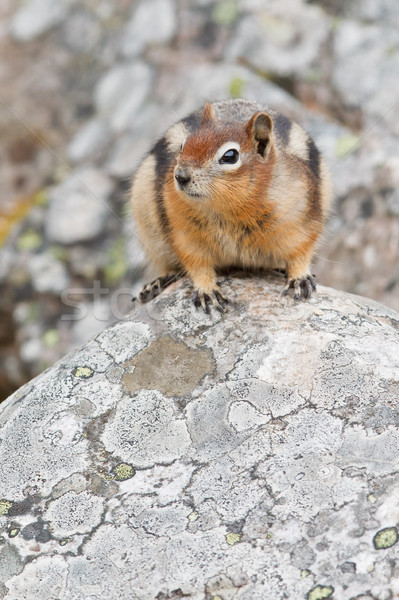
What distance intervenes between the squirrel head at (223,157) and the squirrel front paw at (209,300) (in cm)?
74

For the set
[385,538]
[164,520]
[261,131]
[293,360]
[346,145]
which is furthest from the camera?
[346,145]

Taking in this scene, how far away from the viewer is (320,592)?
3248 mm

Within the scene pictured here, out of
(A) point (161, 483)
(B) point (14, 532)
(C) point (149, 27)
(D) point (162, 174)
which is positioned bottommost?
(B) point (14, 532)

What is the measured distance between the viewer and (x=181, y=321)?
5.26 metres

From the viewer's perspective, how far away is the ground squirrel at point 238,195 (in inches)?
214

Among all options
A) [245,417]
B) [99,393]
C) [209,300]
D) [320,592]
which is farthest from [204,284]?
[320,592]

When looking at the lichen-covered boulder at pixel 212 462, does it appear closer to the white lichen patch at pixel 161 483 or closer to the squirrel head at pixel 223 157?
the white lichen patch at pixel 161 483

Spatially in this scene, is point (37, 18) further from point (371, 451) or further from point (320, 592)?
point (320, 592)

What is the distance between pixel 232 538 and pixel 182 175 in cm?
272

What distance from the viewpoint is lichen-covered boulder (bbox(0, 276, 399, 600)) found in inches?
136

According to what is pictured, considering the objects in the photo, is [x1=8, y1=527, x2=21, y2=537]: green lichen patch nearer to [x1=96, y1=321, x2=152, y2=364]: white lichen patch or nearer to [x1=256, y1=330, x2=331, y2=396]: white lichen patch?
[x1=96, y1=321, x2=152, y2=364]: white lichen patch

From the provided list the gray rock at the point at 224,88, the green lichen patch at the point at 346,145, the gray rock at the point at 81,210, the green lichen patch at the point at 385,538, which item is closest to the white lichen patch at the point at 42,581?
the green lichen patch at the point at 385,538

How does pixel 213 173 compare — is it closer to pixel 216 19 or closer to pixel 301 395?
pixel 301 395

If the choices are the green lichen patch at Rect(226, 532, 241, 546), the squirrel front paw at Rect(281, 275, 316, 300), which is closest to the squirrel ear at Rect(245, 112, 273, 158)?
the squirrel front paw at Rect(281, 275, 316, 300)
